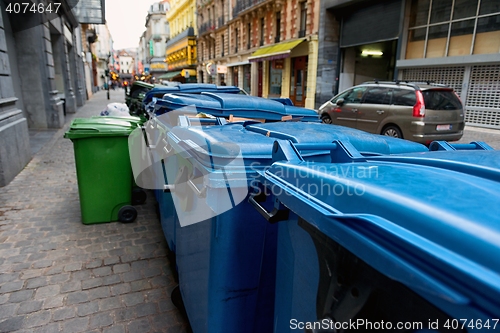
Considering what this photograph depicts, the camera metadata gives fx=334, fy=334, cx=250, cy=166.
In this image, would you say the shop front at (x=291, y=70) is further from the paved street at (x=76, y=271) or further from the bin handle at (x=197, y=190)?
the bin handle at (x=197, y=190)

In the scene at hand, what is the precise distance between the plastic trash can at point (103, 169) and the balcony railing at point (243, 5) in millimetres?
24204

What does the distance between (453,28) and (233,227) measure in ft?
47.6

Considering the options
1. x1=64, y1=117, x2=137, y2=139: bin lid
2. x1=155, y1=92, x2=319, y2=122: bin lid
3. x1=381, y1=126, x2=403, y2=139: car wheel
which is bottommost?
x1=381, y1=126, x2=403, y2=139: car wheel

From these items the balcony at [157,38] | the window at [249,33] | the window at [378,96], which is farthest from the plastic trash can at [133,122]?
the balcony at [157,38]

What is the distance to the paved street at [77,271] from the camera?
2.57m

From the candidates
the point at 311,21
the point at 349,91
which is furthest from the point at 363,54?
the point at 349,91

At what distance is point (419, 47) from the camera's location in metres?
14.2

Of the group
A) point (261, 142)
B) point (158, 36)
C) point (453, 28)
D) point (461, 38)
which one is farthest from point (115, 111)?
point (158, 36)

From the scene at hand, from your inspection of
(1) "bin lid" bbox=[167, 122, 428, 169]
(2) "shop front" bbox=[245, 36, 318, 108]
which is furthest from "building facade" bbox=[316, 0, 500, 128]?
(1) "bin lid" bbox=[167, 122, 428, 169]

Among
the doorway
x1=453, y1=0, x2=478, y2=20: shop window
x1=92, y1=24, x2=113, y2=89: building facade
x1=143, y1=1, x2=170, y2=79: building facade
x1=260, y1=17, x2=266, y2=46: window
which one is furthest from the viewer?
x1=143, y1=1, x2=170, y2=79: building facade

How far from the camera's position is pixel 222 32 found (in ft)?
116

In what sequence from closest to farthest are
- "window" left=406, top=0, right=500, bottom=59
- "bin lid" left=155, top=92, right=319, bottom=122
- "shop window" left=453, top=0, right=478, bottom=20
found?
"bin lid" left=155, top=92, right=319, bottom=122 < "window" left=406, top=0, right=500, bottom=59 < "shop window" left=453, top=0, right=478, bottom=20

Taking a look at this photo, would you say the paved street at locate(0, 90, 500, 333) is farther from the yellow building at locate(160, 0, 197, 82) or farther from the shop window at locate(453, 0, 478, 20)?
the yellow building at locate(160, 0, 197, 82)

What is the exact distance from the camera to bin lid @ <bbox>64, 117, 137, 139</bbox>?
388 centimetres
